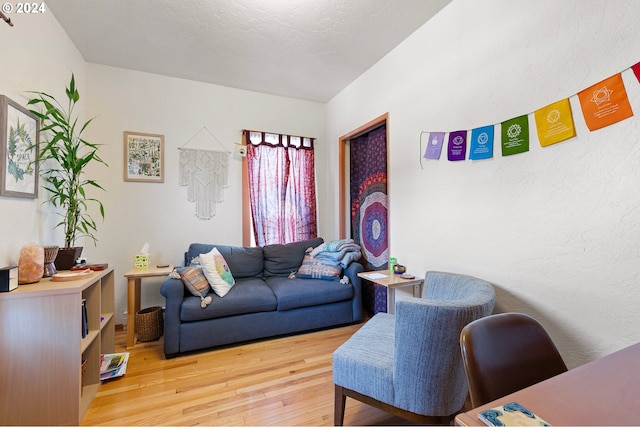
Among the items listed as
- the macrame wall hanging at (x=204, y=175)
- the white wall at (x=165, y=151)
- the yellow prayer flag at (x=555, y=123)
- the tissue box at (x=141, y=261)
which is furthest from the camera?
the macrame wall hanging at (x=204, y=175)

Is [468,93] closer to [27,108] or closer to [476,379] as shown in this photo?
[476,379]

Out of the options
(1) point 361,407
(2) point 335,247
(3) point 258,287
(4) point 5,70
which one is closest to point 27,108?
(4) point 5,70

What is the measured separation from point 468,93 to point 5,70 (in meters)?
2.90

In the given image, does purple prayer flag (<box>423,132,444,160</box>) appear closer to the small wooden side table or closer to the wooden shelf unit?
the small wooden side table

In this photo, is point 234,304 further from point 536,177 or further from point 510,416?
point 536,177

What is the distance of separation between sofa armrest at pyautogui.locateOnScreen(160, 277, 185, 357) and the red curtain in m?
1.27

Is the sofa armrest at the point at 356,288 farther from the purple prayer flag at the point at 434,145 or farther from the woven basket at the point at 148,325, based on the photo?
the woven basket at the point at 148,325

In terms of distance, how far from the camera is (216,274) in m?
2.53

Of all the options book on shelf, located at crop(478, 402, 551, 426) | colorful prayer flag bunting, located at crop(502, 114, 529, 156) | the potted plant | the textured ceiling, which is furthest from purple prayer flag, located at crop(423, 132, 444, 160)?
the potted plant

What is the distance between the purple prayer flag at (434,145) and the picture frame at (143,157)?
9.29 feet

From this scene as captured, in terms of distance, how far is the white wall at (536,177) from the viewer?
1.22 metres

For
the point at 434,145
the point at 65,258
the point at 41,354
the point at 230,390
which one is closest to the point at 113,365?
the point at 41,354

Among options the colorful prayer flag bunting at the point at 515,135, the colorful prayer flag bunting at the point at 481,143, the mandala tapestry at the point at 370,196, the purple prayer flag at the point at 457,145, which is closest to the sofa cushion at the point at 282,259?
the mandala tapestry at the point at 370,196

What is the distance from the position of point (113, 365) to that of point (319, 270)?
1900 millimetres
